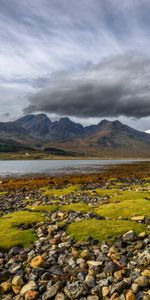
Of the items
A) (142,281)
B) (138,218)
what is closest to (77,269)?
(142,281)

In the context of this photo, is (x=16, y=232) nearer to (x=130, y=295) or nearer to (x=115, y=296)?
(x=115, y=296)

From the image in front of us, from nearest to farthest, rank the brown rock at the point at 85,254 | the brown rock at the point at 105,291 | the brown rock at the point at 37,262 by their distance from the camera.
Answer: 1. the brown rock at the point at 105,291
2. the brown rock at the point at 37,262
3. the brown rock at the point at 85,254

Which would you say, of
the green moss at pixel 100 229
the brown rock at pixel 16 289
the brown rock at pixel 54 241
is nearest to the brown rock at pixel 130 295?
Answer: the brown rock at pixel 16 289

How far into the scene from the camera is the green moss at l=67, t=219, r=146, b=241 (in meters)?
13.7

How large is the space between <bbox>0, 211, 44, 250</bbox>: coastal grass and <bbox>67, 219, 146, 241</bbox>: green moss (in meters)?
2.12

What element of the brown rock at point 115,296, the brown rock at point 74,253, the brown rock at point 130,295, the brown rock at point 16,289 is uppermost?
the brown rock at point 74,253

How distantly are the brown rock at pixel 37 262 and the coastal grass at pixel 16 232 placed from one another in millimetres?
2181

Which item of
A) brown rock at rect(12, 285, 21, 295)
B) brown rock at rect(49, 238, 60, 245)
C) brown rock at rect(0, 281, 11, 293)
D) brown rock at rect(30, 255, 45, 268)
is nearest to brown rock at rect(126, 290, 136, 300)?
brown rock at rect(12, 285, 21, 295)

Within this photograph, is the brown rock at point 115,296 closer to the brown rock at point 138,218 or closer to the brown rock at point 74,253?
the brown rock at point 74,253

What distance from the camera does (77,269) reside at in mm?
10828

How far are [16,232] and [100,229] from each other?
14.4 ft

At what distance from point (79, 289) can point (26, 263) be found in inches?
131

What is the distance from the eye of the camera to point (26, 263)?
11969 mm

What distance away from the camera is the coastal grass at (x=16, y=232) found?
14.0 meters
